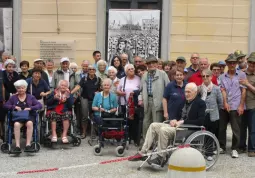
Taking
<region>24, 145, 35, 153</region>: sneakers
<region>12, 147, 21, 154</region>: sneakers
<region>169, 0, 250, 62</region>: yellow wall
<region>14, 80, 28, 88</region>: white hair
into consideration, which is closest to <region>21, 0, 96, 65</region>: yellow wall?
<region>169, 0, 250, 62</region>: yellow wall

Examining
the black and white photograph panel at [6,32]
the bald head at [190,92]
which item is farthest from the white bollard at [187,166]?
the black and white photograph panel at [6,32]

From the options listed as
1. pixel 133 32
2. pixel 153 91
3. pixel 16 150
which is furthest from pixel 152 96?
pixel 133 32

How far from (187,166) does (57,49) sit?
7.87 m

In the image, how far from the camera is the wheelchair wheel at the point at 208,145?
6934 millimetres

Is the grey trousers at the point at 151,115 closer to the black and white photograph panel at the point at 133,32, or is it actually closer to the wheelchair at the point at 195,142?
the wheelchair at the point at 195,142

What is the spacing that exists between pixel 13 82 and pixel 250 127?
14.8 feet

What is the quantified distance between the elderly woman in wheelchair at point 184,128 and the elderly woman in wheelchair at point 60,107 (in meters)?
1.98

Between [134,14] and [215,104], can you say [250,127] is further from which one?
[134,14]

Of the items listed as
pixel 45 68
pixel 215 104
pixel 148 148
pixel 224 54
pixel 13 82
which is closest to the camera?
pixel 148 148

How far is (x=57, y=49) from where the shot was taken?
39.8 ft

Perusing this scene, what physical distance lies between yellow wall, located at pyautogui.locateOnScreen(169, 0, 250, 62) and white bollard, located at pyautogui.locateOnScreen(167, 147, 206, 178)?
7.31 meters

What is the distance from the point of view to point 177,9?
39.6ft

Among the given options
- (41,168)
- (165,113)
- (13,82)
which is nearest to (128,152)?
(165,113)

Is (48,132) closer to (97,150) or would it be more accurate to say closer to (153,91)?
(97,150)
